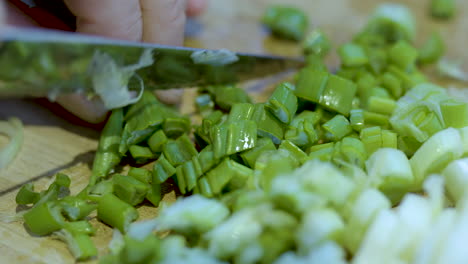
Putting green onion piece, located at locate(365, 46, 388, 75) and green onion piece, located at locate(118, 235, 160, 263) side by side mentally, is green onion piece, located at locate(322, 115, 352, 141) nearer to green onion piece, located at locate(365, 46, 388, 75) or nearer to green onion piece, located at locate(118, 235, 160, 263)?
green onion piece, located at locate(365, 46, 388, 75)

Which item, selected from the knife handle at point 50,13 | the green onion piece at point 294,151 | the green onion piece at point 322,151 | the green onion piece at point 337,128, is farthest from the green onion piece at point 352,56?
the knife handle at point 50,13

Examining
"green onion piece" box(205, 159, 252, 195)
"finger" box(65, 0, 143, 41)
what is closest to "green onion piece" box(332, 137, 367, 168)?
"green onion piece" box(205, 159, 252, 195)

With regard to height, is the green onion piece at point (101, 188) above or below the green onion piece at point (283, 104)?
below

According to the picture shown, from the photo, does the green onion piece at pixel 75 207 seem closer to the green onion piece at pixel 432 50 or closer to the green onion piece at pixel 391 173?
the green onion piece at pixel 391 173

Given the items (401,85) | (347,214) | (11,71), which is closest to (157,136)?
(11,71)

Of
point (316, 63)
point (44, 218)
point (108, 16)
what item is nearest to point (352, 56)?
point (316, 63)

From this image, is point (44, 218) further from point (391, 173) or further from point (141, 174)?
point (391, 173)

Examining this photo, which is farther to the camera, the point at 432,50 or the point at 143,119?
the point at 432,50
